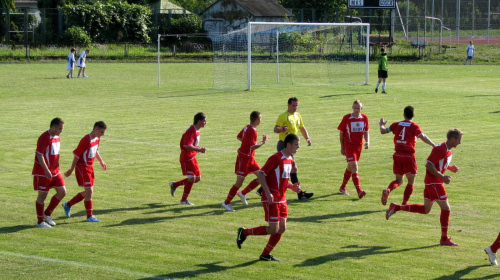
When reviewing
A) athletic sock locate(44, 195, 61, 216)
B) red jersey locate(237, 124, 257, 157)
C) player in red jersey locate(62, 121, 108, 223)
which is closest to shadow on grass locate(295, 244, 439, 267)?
red jersey locate(237, 124, 257, 157)

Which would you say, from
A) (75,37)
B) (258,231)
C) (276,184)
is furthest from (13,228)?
(75,37)

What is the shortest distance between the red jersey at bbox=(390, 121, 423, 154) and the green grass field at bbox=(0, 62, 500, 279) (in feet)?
4.18

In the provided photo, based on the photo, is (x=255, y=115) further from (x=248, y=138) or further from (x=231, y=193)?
(x=231, y=193)

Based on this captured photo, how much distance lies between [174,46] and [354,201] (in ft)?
179

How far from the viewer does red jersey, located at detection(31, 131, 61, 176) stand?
11.8 m

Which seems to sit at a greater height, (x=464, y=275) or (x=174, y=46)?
(x=174, y=46)

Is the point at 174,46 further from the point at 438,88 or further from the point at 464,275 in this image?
the point at 464,275

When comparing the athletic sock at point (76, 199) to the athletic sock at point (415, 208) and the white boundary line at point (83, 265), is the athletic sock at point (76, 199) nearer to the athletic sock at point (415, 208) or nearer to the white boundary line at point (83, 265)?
the white boundary line at point (83, 265)

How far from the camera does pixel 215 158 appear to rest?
19.6 m

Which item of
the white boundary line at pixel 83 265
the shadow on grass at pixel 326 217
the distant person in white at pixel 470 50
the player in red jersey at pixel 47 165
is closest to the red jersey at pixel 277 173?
the white boundary line at pixel 83 265

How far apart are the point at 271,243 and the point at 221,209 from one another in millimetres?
3594

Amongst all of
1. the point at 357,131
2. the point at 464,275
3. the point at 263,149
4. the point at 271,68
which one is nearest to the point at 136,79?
the point at 271,68

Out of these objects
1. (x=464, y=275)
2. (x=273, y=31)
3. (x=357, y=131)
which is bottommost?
(x=464, y=275)

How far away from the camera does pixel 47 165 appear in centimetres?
1196
